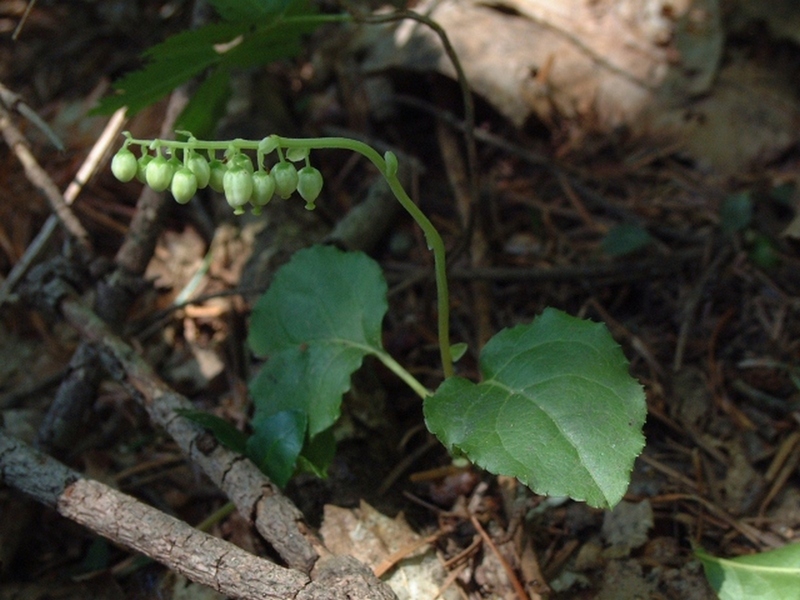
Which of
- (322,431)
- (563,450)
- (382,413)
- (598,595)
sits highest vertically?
(563,450)

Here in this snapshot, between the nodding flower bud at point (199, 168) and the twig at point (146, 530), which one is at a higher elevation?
the nodding flower bud at point (199, 168)

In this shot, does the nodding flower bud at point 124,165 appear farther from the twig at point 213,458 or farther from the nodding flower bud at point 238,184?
the twig at point 213,458

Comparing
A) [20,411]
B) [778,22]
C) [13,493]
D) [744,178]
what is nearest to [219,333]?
[20,411]

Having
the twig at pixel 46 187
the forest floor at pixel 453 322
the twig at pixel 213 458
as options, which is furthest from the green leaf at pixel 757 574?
the twig at pixel 46 187

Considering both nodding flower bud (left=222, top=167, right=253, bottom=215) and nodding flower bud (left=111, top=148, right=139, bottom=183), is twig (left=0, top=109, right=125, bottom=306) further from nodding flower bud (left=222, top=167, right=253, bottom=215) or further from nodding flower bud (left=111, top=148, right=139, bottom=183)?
nodding flower bud (left=222, top=167, right=253, bottom=215)

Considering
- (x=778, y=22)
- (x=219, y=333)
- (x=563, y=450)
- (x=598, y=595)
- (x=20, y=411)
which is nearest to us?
(x=563, y=450)

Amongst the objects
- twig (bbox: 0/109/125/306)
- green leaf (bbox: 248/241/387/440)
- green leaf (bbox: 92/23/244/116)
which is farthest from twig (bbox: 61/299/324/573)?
green leaf (bbox: 92/23/244/116)

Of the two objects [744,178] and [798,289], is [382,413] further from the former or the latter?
[744,178]
